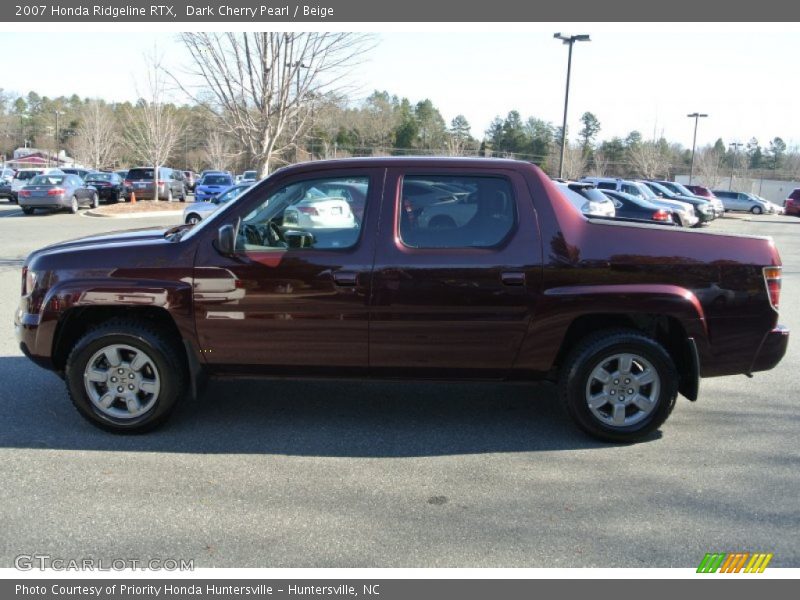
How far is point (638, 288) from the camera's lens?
442cm

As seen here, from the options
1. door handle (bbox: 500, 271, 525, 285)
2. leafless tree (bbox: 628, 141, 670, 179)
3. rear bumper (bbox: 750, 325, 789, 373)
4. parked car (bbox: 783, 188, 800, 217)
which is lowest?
rear bumper (bbox: 750, 325, 789, 373)

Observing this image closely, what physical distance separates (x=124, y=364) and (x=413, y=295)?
6.75 ft

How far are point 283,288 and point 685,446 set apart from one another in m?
2.96

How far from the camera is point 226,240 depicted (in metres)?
4.37

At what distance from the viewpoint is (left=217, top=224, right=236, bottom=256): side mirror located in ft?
14.3

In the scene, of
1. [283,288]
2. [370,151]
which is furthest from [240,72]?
[370,151]

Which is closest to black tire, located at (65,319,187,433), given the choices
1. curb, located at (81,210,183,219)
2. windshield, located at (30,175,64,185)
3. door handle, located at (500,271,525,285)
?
door handle, located at (500,271,525,285)

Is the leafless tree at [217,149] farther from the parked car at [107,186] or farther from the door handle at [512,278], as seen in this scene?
the door handle at [512,278]

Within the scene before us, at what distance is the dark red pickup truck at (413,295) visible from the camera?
4422 millimetres

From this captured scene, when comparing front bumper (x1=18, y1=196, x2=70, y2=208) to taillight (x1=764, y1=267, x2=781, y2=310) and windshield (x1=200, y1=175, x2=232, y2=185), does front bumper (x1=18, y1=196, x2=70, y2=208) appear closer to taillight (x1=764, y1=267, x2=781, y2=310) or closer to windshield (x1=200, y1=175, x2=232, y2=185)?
windshield (x1=200, y1=175, x2=232, y2=185)

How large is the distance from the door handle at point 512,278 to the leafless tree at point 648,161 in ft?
217

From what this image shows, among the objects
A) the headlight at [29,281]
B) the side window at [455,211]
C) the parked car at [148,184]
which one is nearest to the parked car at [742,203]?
the parked car at [148,184]

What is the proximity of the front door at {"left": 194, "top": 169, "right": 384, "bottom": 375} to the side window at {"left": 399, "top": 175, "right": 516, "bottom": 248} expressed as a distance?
0.25 m

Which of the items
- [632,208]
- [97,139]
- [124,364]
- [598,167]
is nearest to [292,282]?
[124,364]
